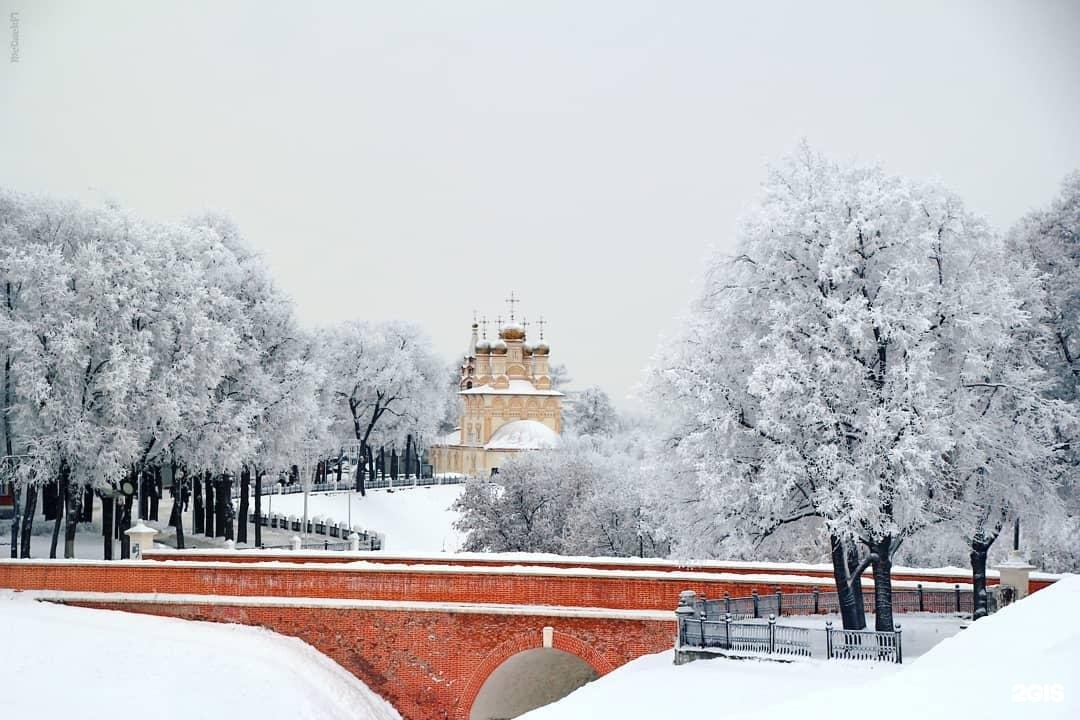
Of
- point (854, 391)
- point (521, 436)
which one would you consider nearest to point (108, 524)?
point (854, 391)

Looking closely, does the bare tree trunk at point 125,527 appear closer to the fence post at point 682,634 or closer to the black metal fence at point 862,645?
the fence post at point 682,634

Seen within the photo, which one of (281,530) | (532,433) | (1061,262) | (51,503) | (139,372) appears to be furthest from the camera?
(532,433)

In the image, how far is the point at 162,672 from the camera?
22172 millimetres

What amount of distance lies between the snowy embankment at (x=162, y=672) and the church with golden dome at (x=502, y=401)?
212 ft

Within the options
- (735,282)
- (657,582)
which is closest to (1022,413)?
(735,282)

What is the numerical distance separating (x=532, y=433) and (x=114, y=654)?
220ft

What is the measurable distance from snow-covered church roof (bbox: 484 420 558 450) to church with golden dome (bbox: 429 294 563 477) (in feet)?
0.25

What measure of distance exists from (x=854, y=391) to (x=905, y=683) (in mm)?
9967

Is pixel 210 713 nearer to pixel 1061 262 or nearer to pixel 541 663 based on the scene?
pixel 541 663

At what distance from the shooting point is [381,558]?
27.6 meters

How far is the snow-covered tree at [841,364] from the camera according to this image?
20.2 m

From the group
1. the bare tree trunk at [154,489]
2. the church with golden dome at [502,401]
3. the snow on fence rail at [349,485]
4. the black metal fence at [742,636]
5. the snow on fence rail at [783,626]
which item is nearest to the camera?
the snow on fence rail at [783,626]

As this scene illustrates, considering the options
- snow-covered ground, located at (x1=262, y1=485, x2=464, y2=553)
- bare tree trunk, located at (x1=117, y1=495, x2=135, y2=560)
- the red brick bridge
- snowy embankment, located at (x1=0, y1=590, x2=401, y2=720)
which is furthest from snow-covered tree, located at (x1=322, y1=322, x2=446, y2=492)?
snowy embankment, located at (x1=0, y1=590, x2=401, y2=720)

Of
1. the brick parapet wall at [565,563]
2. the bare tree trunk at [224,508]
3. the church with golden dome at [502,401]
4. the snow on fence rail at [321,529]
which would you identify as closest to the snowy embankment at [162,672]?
the brick parapet wall at [565,563]
